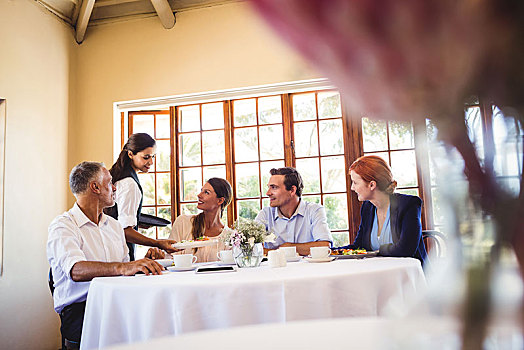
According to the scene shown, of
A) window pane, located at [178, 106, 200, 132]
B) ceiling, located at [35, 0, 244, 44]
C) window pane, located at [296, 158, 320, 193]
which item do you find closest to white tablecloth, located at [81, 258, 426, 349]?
window pane, located at [296, 158, 320, 193]

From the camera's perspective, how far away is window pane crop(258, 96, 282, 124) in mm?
4875

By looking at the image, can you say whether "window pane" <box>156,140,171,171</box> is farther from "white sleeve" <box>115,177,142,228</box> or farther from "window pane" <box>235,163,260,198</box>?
"white sleeve" <box>115,177,142,228</box>

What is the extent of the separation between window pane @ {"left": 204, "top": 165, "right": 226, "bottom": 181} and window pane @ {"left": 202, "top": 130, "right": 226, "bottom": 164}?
6 cm

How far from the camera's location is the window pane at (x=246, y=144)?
4.92m

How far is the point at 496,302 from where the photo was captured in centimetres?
26

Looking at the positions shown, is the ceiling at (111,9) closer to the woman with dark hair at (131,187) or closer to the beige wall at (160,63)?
the beige wall at (160,63)

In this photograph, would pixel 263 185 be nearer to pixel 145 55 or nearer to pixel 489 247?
pixel 145 55

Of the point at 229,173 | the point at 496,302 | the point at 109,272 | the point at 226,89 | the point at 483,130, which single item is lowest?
the point at 109,272

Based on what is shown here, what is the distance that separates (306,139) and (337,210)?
0.81 m

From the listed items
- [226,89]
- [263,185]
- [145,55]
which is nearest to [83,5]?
[145,55]

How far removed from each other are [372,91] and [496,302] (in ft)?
0.46

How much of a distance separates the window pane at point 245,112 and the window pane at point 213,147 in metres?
0.24

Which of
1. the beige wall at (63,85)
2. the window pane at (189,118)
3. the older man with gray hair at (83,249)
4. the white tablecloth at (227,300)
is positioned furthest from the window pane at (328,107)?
the white tablecloth at (227,300)

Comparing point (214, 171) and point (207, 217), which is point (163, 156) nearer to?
point (214, 171)
